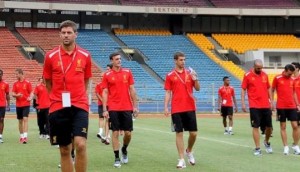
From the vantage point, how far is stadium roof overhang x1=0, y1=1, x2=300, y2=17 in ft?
170

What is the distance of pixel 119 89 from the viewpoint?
12.8 metres

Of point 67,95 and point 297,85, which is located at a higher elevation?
point 67,95

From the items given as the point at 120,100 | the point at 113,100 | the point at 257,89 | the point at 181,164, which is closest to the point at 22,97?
the point at 113,100

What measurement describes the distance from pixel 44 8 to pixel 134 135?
33242 mm

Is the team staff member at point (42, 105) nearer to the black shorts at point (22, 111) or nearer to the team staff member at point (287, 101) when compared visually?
the black shorts at point (22, 111)

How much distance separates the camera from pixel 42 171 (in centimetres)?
1141

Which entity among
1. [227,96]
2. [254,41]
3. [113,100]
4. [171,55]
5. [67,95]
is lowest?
[227,96]

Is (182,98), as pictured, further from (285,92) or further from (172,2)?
(172,2)

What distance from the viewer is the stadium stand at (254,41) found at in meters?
57.2

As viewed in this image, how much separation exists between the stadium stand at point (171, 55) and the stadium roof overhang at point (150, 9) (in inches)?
107

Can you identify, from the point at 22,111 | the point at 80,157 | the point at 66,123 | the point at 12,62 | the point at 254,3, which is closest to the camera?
the point at 80,157

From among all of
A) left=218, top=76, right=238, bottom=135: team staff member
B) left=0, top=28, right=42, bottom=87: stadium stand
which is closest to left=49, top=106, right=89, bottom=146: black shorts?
left=218, top=76, right=238, bottom=135: team staff member

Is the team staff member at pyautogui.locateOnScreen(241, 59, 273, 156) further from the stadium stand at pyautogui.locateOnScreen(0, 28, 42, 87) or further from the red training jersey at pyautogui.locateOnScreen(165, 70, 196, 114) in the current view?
the stadium stand at pyautogui.locateOnScreen(0, 28, 42, 87)

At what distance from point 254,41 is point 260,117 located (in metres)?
45.2
